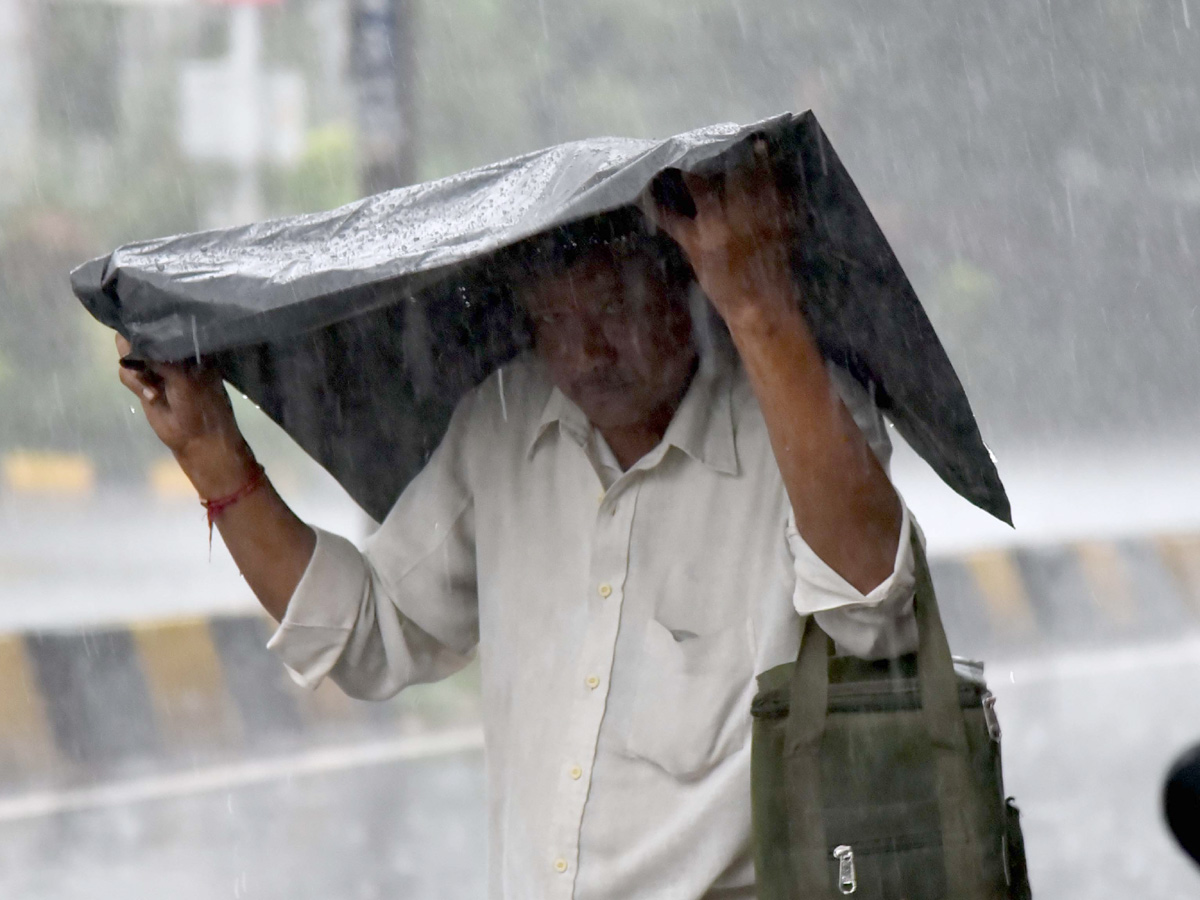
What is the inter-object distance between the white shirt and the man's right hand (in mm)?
149

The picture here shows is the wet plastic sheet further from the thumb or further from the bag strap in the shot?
the bag strap

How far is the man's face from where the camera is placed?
1849mm

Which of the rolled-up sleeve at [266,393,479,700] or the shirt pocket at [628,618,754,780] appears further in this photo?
the rolled-up sleeve at [266,393,479,700]

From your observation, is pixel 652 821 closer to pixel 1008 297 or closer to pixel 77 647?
pixel 77 647

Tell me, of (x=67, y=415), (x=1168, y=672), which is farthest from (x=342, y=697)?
(x=67, y=415)

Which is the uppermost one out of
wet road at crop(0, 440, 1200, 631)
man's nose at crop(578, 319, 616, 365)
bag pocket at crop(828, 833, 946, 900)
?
wet road at crop(0, 440, 1200, 631)

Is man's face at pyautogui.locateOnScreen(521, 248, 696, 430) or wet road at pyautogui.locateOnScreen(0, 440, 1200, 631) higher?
wet road at pyautogui.locateOnScreen(0, 440, 1200, 631)

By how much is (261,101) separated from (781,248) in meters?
11.0

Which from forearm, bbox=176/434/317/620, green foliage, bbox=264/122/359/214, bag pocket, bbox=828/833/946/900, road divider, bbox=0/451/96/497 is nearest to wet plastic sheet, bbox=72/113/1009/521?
forearm, bbox=176/434/317/620

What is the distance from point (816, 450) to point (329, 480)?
39.1 ft

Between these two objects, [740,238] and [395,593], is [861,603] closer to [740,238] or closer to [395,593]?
[740,238]

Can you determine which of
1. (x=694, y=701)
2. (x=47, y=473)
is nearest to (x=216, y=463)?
(x=694, y=701)

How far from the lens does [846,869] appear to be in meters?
1.63

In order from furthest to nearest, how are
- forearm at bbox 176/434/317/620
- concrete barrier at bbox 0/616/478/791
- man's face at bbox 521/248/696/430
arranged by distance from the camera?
1. concrete barrier at bbox 0/616/478/791
2. forearm at bbox 176/434/317/620
3. man's face at bbox 521/248/696/430
